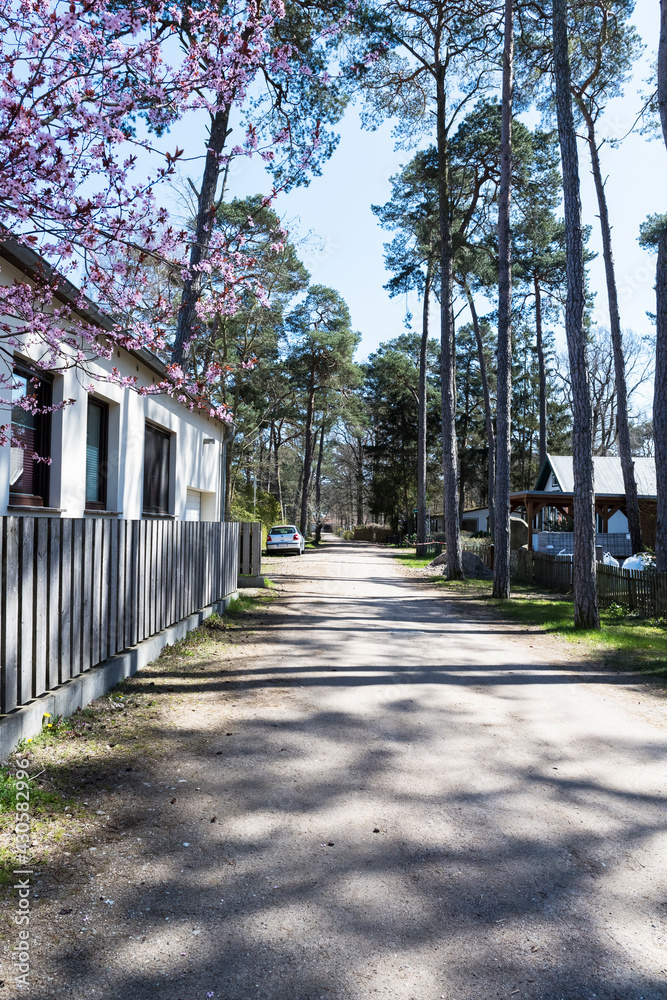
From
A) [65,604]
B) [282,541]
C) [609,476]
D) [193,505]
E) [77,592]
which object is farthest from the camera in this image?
[282,541]

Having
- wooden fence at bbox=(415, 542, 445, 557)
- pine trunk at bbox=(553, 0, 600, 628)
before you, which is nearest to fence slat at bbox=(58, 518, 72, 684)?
pine trunk at bbox=(553, 0, 600, 628)

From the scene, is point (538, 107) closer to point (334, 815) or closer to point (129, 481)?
point (129, 481)

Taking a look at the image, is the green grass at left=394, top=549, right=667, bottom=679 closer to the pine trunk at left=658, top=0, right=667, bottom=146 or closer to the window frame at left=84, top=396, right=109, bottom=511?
the window frame at left=84, top=396, right=109, bottom=511

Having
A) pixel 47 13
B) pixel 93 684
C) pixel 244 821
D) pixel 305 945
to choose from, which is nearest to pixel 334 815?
pixel 244 821

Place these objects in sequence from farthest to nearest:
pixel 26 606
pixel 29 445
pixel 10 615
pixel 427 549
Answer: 1. pixel 427 549
2. pixel 29 445
3. pixel 26 606
4. pixel 10 615

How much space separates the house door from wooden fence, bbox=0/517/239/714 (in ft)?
16.1

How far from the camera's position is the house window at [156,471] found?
10.4 m

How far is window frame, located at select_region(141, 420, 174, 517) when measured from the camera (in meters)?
10.3

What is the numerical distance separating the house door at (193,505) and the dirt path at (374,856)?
728 centimetres

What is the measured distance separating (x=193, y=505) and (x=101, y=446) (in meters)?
5.07

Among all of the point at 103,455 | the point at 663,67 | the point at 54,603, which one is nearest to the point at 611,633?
the point at 103,455

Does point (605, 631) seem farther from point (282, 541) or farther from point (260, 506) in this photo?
point (260, 506)

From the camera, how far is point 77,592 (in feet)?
15.9

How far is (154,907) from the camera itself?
262 centimetres
